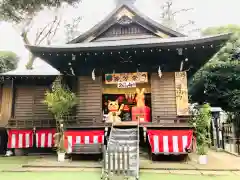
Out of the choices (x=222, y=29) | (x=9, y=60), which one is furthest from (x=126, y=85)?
(x=222, y=29)

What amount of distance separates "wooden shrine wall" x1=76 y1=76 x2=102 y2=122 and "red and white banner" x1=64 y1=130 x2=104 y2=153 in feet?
2.42

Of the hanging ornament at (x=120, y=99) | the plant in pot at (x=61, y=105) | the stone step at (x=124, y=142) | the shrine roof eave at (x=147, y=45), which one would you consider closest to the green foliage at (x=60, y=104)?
the plant in pot at (x=61, y=105)

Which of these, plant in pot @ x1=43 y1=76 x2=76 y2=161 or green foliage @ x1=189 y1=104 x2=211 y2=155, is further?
plant in pot @ x1=43 y1=76 x2=76 y2=161

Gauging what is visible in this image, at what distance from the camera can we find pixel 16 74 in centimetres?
1262

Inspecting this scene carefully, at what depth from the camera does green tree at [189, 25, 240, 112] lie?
1497 cm

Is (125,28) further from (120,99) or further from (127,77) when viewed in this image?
(120,99)

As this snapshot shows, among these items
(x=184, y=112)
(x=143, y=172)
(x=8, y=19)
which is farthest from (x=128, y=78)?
(x=8, y=19)

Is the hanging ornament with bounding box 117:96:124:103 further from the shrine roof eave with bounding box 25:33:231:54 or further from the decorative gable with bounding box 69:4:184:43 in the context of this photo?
the shrine roof eave with bounding box 25:33:231:54

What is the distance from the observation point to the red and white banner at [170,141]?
31.4 feet

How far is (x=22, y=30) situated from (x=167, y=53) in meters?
16.1

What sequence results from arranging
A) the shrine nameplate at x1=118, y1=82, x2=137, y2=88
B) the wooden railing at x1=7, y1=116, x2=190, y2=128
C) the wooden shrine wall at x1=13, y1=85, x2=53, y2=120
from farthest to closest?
the wooden shrine wall at x1=13, y1=85, x2=53, y2=120 → the shrine nameplate at x1=118, y1=82, x2=137, y2=88 → the wooden railing at x1=7, y1=116, x2=190, y2=128

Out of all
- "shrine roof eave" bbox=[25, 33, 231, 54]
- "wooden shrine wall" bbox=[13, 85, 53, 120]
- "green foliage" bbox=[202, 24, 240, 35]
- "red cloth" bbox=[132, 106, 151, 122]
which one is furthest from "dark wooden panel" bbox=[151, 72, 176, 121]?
"green foliage" bbox=[202, 24, 240, 35]

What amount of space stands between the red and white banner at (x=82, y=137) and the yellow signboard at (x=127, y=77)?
99.7 inches

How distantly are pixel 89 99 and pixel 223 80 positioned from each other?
9.33m
